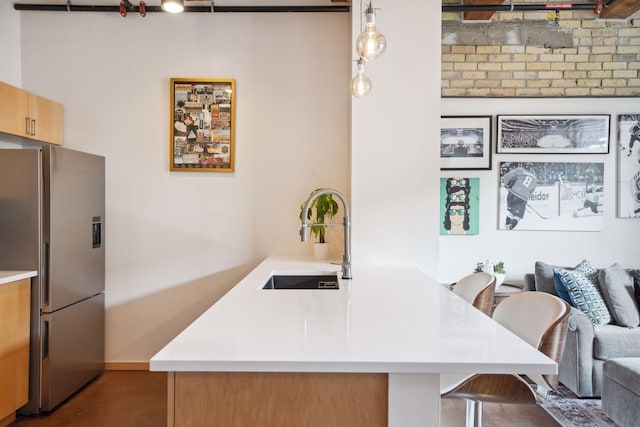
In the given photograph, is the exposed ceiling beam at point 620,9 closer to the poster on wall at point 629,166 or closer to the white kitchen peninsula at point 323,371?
the poster on wall at point 629,166

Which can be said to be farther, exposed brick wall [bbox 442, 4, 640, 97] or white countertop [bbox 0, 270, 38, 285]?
exposed brick wall [bbox 442, 4, 640, 97]

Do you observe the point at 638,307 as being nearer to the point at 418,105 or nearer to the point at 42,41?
the point at 418,105

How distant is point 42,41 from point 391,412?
3.74 meters

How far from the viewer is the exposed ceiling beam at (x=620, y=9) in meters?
3.38

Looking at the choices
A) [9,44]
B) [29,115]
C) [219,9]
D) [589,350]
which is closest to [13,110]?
[29,115]

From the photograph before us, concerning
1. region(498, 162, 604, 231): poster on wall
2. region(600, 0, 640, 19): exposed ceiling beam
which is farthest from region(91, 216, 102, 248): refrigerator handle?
region(600, 0, 640, 19): exposed ceiling beam

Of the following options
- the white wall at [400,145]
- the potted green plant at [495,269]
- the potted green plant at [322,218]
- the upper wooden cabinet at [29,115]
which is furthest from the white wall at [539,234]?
the upper wooden cabinet at [29,115]

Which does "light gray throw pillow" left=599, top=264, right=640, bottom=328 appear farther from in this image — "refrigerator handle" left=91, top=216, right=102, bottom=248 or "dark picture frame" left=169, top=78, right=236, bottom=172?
"refrigerator handle" left=91, top=216, right=102, bottom=248

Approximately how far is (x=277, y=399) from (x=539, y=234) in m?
3.53

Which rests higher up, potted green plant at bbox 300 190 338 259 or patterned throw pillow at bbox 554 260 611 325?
potted green plant at bbox 300 190 338 259

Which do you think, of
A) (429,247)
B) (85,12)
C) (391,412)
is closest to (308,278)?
(429,247)

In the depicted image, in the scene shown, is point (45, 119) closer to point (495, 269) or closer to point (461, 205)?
point (461, 205)

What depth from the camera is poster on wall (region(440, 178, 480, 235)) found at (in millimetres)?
3961

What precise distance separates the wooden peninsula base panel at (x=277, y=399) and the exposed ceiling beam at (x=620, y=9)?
370 cm
